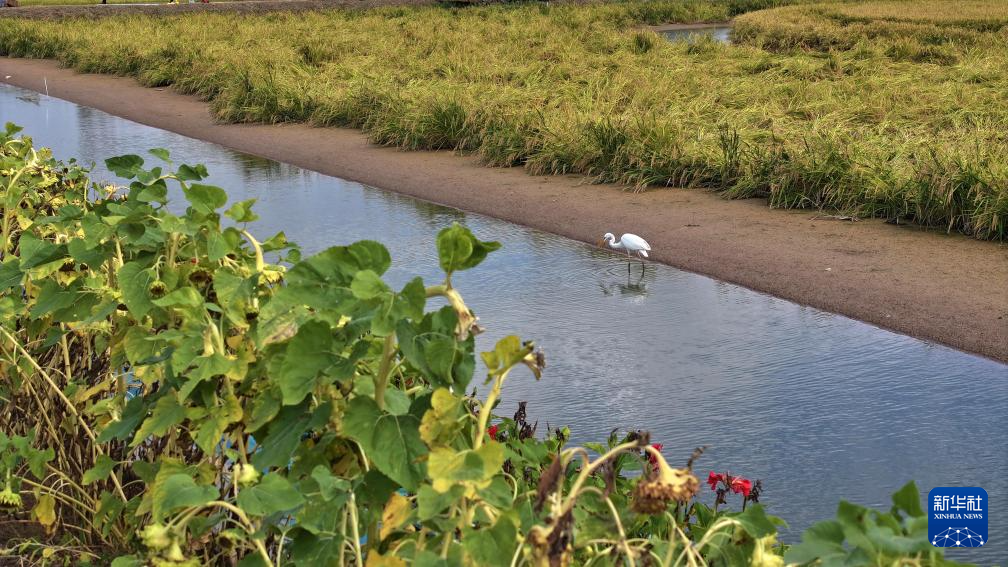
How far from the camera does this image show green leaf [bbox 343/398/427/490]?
5.78 ft

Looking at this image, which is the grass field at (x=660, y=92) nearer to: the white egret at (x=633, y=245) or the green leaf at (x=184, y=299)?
the white egret at (x=633, y=245)

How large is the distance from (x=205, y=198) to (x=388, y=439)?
1036 mm

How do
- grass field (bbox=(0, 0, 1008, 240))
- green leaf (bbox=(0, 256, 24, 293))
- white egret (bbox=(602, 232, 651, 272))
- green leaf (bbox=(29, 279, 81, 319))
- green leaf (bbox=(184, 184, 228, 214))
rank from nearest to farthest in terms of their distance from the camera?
green leaf (bbox=(184, 184, 228, 214)) → green leaf (bbox=(29, 279, 81, 319)) → green leaf (bbox=(0, 256, 24, 293)) → white egret (bbox=(602, 232, 651, 272)) → grass field (bbox=(0, 0, 1008, 240))

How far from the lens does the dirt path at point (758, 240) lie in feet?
19.8

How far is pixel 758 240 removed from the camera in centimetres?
761

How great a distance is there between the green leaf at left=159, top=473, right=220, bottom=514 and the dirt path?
439 cm

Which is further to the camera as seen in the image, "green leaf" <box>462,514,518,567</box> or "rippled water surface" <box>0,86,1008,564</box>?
"rippled water surface" <box>0,86,1008,564</box>

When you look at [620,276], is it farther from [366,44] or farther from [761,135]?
[366,44]

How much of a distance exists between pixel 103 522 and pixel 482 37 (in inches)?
842

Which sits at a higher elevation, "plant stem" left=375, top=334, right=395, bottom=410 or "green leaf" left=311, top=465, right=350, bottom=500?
"plant stem" left=375, top=334, right=395, bottom=410

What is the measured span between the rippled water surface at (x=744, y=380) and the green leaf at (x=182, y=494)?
236cm

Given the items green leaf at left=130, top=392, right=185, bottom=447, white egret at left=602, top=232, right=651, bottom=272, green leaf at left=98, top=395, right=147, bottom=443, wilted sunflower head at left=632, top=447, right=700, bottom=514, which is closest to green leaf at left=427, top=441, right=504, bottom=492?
wilted sunflower head at left=632, top=447, right=700, bottom=514

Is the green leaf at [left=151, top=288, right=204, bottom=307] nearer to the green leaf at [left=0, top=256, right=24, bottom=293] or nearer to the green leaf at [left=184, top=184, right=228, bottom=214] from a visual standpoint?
the green leaf at [left=184, top=184, right=228, bottom=214]

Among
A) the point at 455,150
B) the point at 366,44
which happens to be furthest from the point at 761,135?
the point at 366,44
